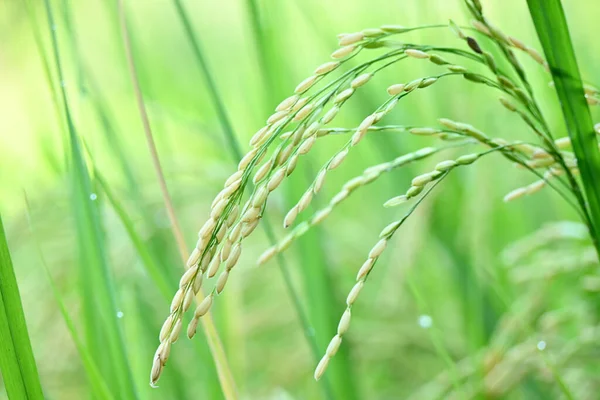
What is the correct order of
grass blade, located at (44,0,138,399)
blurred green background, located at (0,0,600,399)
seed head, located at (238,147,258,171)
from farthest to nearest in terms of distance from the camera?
blurred green background, located at (0,0,600,399), grass blade, located at (44,0,138,399), seed head, located at (238,147,258,171)

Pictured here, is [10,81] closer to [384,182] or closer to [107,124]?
[384,182]

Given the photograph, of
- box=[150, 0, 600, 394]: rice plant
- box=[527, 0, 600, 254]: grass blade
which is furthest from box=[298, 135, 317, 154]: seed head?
box=[527, 0, 600, 254]: grass blade

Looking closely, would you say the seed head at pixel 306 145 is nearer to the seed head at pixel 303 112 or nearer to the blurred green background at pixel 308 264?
the seed head at pixel 303 112

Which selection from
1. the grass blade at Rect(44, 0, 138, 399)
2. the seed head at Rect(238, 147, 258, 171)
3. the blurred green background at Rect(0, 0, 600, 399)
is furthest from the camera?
the blurred green background at Rect(0, 0, 600, 399)

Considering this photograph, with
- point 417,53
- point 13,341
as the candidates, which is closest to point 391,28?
point 417,53

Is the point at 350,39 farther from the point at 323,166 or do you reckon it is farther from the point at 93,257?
the point at 93,257

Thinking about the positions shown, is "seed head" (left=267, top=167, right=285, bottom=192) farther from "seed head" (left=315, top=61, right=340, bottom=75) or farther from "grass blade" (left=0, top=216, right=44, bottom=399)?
"grass blade" (left=0, top=216, right=44, bottom=399)

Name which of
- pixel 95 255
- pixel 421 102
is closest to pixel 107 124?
pixel 95 255
